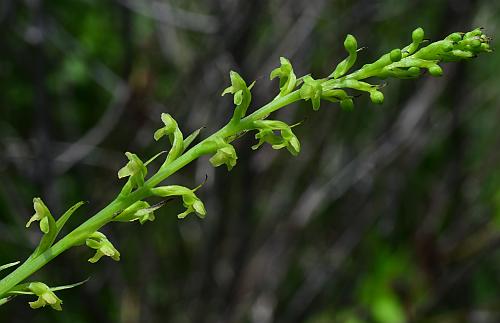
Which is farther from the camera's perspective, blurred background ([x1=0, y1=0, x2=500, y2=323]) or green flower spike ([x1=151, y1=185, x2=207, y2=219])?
blurred background ([x1=0, y1=0, x2=500, y2=323])

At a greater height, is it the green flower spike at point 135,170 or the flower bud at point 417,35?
the flower bud at point 417,35

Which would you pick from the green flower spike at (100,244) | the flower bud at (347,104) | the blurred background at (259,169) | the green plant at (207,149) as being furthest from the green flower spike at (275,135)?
the blurred background at (259,169)

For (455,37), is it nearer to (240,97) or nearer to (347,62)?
(347,62)

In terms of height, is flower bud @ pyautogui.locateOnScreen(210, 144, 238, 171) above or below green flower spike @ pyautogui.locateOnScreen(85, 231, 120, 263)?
above

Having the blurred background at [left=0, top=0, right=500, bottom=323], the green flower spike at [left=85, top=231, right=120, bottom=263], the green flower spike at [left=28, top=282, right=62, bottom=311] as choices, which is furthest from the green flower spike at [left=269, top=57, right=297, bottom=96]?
the blurred background at [left=0, top=0, right=500, bottom=323]

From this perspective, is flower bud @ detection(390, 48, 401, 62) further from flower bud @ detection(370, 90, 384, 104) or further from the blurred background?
the blurred background

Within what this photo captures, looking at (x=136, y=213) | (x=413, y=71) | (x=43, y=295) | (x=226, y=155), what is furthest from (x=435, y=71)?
(x=43, y=295)

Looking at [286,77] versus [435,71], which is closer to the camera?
[435,71]

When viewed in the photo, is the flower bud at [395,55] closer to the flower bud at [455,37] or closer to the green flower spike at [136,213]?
the flower bud at [455,37]

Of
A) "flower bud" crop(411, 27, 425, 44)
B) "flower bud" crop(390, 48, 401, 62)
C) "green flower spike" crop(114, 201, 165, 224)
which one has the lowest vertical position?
"green flower spike" crop(114, 201, 165, 224)
